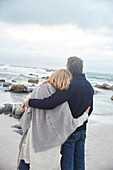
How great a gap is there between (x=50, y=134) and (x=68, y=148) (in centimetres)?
34

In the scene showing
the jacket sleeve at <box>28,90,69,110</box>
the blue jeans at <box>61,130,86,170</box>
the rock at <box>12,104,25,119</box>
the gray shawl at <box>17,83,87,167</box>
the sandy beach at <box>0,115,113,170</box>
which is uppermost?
the jacket sleeve at <box>28,90,69,110</box>

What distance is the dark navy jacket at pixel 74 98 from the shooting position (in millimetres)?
2162

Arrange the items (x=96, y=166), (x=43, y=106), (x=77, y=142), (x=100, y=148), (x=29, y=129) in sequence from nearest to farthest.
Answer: (x=43, y=106) → (x=29, y=129) → (x=77, y=142) → (x=96, y=166) → (x=100, y=148)

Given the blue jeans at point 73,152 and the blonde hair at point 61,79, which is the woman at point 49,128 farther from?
the blue jeans at point 73,152

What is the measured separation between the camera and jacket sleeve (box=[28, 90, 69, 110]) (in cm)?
215

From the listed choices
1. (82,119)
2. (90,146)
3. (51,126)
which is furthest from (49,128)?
(90,146)

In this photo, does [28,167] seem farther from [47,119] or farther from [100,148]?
[100,148]

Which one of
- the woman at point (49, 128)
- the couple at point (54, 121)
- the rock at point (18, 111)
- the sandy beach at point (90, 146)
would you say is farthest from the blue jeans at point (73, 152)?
the rock at point (18, 111)

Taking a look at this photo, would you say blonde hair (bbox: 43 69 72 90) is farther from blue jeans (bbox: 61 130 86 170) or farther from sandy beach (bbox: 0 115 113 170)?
sandy beach (bbox: 0 115 113 170)

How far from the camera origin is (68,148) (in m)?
2.37

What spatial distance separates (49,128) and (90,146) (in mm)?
2775

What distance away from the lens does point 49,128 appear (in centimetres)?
221

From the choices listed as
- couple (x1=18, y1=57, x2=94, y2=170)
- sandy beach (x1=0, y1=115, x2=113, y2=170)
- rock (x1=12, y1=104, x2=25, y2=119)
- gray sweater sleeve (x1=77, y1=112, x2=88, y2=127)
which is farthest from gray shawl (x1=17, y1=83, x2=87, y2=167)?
rock (x1=12, y1=104, x2=25, y2=119)

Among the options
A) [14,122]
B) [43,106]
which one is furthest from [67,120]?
[14,122]
